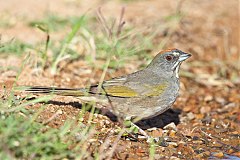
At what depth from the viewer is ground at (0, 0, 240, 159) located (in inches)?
207

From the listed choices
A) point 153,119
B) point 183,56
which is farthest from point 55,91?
point 183,56

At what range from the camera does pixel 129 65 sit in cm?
762

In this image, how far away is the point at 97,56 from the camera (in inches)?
294

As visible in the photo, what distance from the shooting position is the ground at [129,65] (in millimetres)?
5254

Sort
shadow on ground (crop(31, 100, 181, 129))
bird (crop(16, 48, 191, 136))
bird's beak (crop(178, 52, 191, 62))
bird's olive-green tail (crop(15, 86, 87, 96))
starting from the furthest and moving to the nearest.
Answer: bird's beak (crop(178, 52, 191, 62)) → shadow on ground (crop(31, 100, 181, 129)) → bird (crop(16, 48, 191, 136)) → bird's olive-green tail (crop(15, 86, 87, 96))

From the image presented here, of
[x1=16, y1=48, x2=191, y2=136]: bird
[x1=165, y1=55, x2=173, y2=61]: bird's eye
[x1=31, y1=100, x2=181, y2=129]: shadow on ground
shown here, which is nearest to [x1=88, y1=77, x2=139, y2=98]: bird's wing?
[x1=16, y1=48, x2=191, y2=136]: bird

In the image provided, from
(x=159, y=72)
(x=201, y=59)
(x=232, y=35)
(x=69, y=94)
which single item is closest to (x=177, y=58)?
(x=159, y=72)

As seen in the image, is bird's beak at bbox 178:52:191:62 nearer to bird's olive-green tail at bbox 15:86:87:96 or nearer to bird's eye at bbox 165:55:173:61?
bird's eye at bbox 165:55:173:61

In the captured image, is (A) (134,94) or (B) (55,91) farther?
(A) (134,94)

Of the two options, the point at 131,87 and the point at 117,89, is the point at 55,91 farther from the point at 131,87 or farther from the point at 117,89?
the point at 131,87

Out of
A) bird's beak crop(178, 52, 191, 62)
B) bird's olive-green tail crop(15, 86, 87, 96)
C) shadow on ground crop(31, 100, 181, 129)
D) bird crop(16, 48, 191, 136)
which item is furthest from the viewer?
bird's beak crop(178, 52, 191, 62)

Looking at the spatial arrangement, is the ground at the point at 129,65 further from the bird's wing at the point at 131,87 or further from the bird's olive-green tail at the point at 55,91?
the bird's wing at the point at 131,87

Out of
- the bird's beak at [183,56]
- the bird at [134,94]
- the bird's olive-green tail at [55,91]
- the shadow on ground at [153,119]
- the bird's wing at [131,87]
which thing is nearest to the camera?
the bird's olive-green tail at [55,91]

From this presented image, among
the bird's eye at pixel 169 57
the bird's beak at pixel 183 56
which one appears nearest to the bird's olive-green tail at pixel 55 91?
the bird's eye at pixel 169 57
